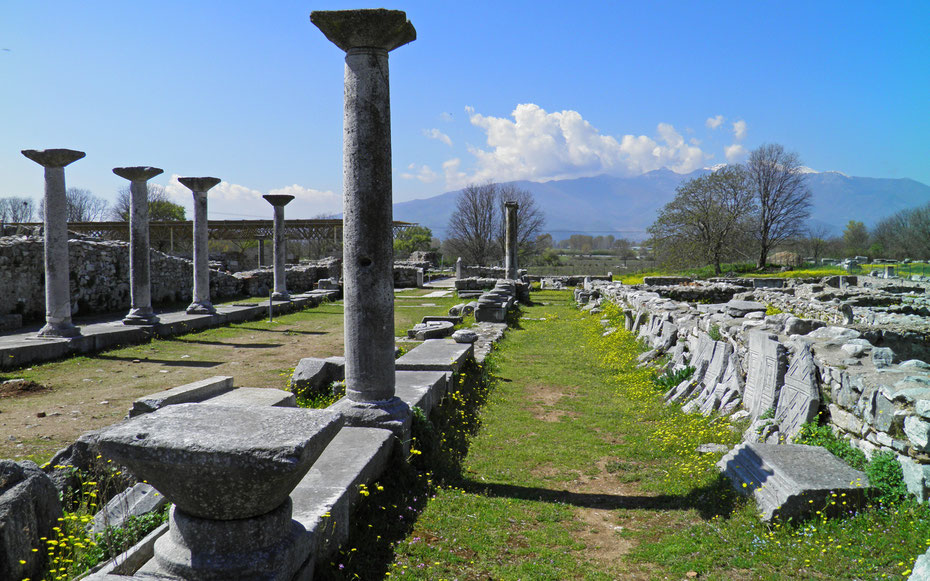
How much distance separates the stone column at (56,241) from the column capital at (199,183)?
487 cm

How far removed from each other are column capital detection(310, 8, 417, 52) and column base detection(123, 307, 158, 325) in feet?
36.2

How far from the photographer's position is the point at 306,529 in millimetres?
3340

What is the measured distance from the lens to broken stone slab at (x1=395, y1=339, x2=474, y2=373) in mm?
8508

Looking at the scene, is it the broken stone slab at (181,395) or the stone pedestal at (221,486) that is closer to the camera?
the stone pedestal at (221,486)

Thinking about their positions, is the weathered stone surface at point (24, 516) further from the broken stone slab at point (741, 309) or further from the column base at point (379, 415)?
the broken stone slab at point (741, 309)

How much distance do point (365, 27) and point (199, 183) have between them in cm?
1374

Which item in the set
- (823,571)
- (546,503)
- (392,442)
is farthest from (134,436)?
(823,571)

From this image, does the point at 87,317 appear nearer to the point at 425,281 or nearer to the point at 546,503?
the point at 546,503

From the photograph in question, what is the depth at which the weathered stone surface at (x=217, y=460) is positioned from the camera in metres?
2.75

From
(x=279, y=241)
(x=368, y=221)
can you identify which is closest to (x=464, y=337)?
(x=368, y=221)

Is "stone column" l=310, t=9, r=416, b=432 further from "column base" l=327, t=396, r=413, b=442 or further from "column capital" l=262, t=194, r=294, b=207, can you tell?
"column capital" l=262, t=194, r=294, b=207

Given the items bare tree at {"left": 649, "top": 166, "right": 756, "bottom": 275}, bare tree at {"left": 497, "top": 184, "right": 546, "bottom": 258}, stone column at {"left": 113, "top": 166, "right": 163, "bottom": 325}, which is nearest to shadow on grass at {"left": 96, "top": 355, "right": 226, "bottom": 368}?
stone column at {"left": 113, "top": 166, "right": 163, "bottom": 325}

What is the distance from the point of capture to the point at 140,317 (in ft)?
46.0

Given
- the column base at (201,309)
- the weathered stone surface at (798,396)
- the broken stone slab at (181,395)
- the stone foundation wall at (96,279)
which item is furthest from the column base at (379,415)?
the stone foundation wall at (96,279)
